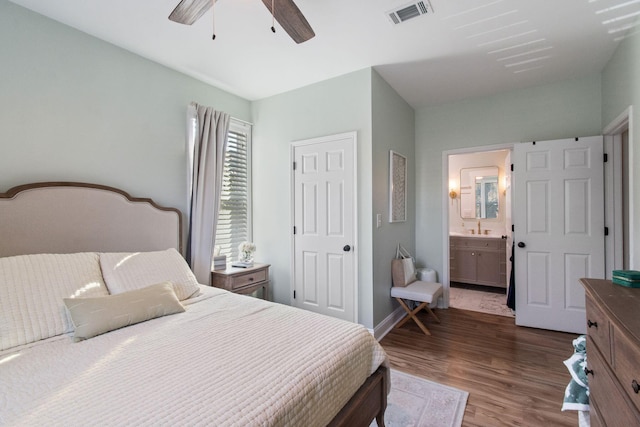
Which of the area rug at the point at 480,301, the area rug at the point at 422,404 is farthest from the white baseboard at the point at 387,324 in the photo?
the area rug at the point at 480,301

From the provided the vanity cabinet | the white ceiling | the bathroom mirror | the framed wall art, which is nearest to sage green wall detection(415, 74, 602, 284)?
the white ceiling

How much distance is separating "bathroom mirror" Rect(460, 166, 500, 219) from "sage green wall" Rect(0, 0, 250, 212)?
475 cm

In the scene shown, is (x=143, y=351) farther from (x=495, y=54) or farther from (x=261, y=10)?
(x=495, y=54)

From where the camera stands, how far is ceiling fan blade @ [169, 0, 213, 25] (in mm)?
1566

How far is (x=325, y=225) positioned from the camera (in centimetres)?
318

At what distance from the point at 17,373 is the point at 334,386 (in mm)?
1265

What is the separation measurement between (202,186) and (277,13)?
1.82 metres

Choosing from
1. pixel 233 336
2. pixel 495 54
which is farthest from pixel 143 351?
pixel 495 54

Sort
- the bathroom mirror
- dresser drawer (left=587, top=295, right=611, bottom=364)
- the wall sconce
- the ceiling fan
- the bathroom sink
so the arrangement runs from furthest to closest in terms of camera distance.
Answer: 1. the wall sconce
2. the bathroom mirror
3. the bathroom sink
4. the ceiling fan
5. dresser drawer (left=587, top=295, right=611, bottom=364)

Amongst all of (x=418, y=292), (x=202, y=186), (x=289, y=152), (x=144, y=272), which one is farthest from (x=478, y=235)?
(x=144, y=272)

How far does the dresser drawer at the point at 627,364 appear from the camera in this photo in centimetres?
87

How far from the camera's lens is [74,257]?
5.92ft

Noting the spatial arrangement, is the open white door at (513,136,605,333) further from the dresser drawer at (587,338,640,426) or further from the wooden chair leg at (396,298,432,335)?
Answer: the dresser drawer at (587,338,640,426)

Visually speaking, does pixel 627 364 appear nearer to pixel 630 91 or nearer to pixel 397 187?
pixel 630 91
